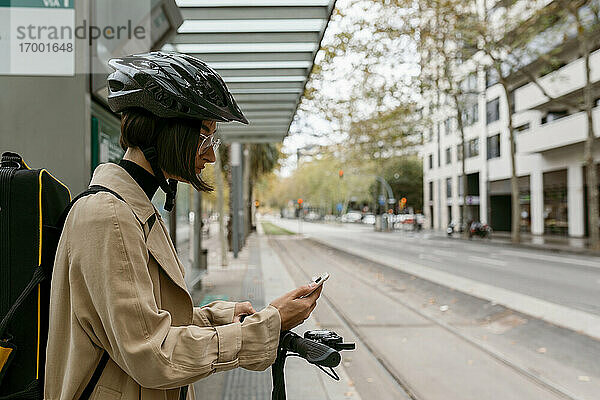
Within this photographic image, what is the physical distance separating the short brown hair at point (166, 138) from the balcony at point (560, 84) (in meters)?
24.8

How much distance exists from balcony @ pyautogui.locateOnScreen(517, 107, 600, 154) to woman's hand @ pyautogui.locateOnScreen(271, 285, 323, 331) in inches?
1090

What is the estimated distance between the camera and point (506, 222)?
4325 cm

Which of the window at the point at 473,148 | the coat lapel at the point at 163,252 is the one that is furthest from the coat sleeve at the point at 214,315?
the window at the point at 473,148

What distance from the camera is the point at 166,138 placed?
1.47 m

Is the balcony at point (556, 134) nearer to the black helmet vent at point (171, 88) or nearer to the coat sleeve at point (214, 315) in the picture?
the coat sleeve at point (214, 315)

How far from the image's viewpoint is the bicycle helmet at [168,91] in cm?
145

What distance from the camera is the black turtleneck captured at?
146cm

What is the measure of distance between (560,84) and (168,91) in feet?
107

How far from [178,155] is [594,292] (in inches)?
441

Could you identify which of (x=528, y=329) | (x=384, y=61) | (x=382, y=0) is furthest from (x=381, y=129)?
(x=528, y=329)

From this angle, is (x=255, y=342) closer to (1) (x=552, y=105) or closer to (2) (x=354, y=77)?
(2) (x=354, y=77)

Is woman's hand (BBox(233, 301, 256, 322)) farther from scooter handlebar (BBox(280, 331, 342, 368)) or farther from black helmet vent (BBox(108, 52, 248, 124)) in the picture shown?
black helmet vent (BBox(108, 52, 248, 124))

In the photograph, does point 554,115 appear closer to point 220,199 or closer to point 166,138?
point 220,199

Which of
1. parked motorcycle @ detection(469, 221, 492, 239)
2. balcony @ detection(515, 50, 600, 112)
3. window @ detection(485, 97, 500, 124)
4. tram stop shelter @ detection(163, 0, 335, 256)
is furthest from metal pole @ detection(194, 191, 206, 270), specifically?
window @ detection(485, 97, 500, 124)
